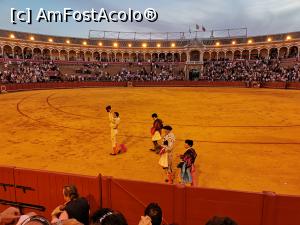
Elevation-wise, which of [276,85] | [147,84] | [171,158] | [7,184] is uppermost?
[147,84]

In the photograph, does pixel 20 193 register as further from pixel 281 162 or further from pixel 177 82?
pixel 177 82

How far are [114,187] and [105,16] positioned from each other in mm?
49605

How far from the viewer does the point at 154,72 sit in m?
57.9

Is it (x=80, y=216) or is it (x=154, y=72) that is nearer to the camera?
(x=80, y=216)

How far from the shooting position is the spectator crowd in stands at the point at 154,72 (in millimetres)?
44375

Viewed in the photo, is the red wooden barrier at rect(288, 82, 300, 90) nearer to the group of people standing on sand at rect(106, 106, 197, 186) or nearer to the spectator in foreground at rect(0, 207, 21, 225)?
the group of people standing on sand at rect(106, 106, 197, 186)

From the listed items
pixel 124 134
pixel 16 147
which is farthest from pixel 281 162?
pixel 16 147

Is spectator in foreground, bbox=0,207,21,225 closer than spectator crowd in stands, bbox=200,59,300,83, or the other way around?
spectator in foreground, bbox=0,207,21,225

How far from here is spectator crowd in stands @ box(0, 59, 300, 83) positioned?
44375mm

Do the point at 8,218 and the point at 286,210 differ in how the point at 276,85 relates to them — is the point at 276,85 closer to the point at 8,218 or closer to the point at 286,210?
the point at 286,210

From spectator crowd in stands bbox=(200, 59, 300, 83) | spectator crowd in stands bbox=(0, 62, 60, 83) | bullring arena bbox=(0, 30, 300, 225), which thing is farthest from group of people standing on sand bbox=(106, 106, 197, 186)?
spectator crowd in stands bbox=(200, 59, 300, 83)

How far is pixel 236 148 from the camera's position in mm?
10086

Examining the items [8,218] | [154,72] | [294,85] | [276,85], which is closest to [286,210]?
[8,218]

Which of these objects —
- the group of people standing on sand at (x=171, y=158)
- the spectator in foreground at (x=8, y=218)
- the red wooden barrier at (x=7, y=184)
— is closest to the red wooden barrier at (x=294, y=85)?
the group of people standing on sand at (x=171, y=158)
